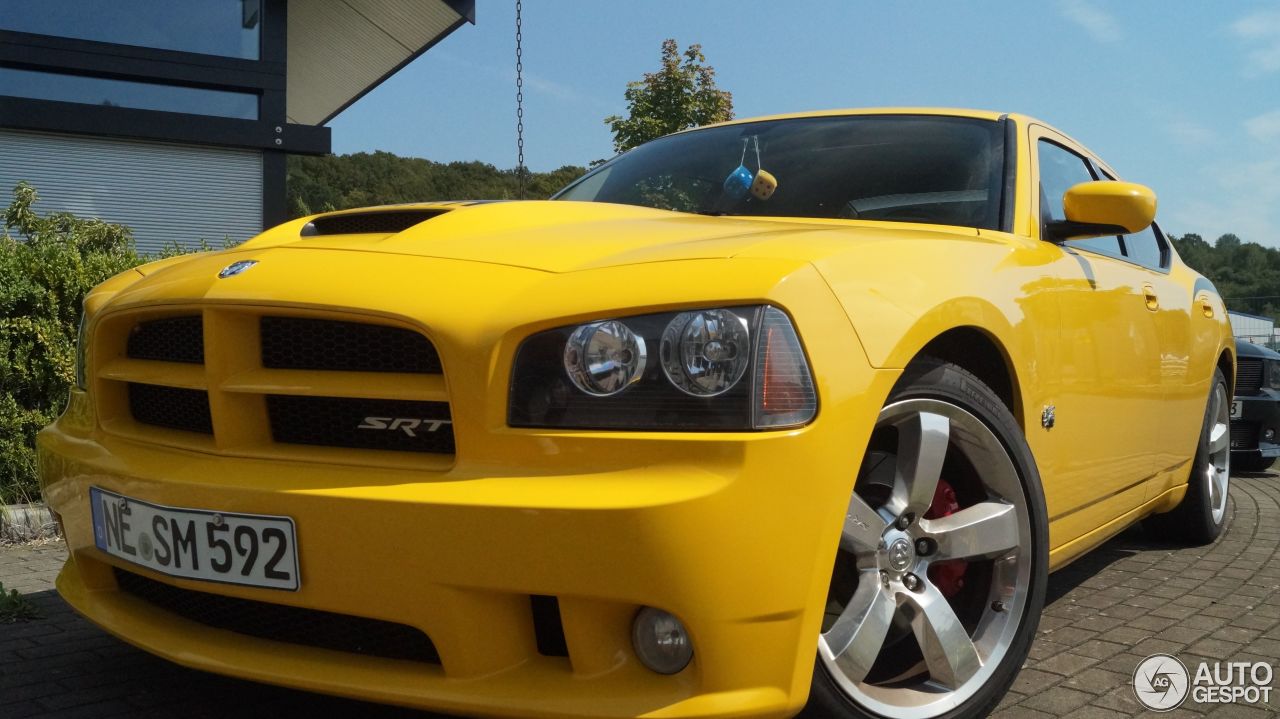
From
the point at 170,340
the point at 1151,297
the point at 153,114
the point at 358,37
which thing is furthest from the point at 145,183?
the point at 1151,297

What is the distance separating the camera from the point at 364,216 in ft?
8.62

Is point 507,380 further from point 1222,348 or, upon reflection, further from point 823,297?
point 1222,348

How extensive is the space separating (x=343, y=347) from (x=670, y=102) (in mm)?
17259

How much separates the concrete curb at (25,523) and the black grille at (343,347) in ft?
10.3

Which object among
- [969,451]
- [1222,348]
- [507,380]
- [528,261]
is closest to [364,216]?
[528,261]

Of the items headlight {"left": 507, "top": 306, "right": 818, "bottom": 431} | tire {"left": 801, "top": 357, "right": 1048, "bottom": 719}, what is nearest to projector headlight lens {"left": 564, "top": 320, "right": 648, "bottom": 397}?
headlight {"left": 507, "top": 306, "right": 818, "bottom": 431}

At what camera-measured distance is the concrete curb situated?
4625mm

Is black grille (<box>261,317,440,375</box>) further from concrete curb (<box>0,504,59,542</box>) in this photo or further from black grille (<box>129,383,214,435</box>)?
concrete curb (<box>0,504,59,542</box>)

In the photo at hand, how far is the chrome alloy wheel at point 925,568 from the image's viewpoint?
6.79ft

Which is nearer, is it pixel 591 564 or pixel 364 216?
pixel 591 564

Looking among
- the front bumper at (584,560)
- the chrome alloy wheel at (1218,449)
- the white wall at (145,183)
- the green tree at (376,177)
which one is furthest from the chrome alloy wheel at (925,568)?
the green tree at (376,177)

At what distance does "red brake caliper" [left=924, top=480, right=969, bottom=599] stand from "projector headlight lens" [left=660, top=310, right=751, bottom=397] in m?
0.82

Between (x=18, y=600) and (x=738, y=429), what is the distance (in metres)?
2.69

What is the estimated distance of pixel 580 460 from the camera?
5.80 feet
